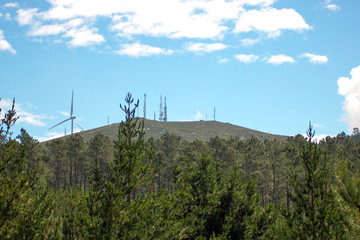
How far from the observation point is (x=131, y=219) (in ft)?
43.1

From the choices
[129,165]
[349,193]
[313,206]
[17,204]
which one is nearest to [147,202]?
[129,165]

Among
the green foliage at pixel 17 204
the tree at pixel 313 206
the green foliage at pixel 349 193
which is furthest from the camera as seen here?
the tree at pixel 313 206

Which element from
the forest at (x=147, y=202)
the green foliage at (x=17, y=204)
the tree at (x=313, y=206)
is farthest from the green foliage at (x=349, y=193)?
the green foliage at (x=17, y=204)

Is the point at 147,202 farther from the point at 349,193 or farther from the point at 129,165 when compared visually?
the point at 349,193

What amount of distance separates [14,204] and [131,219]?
4.40 meters

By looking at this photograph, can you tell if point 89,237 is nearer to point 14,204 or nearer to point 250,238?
point 14,204

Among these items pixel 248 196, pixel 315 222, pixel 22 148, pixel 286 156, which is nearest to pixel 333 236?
pixel 315 222

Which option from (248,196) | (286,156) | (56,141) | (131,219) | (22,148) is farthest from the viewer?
(56,141)

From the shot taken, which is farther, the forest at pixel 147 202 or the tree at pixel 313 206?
the tree at pixel 313 206

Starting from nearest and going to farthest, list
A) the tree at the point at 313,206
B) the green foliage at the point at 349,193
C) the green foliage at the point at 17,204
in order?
the green foliage at the point at 349,193 → the green foliage at the point at 17,204 → the tree at the point at 313,206

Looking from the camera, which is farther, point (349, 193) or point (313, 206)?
point (313, 206)

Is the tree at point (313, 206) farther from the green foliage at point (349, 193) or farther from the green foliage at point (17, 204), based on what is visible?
the green foliage at point (17, 204)

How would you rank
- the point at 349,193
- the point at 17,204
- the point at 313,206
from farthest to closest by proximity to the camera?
the point at 313,206 → the point at 17,204 → the point at 349,193

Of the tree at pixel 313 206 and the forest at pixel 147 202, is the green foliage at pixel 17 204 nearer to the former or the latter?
the forest at pixel 147 202
